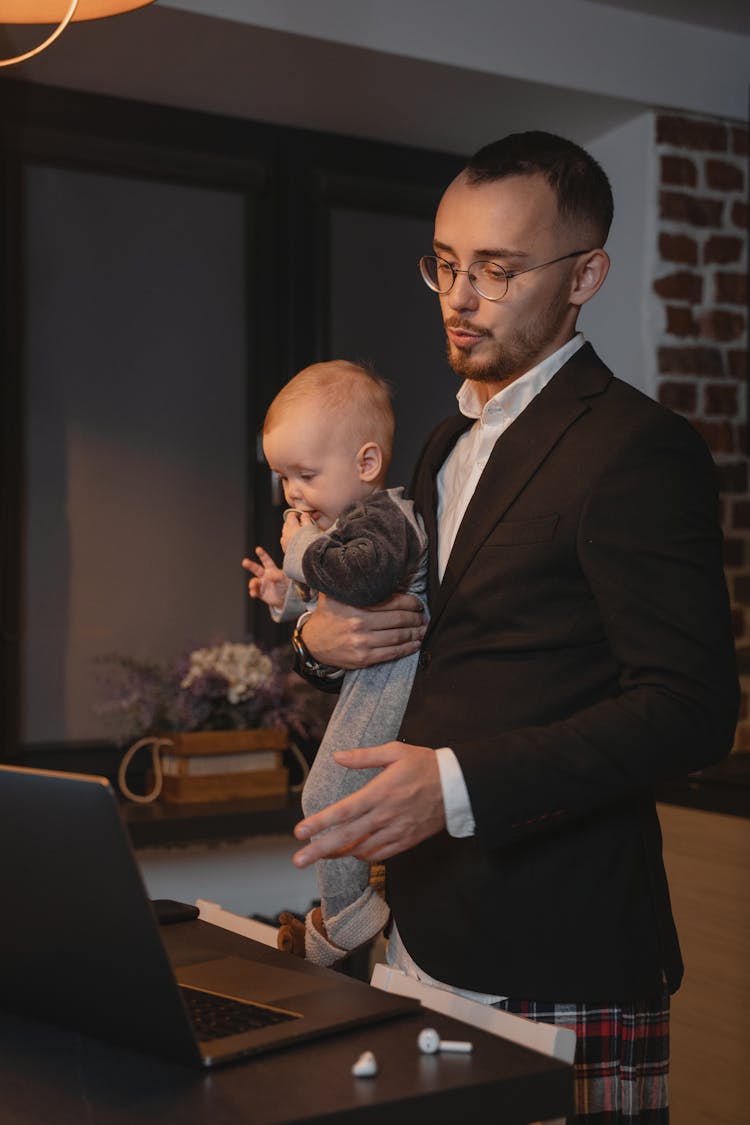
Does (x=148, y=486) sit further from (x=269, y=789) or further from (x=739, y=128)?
(x=739, y=128)

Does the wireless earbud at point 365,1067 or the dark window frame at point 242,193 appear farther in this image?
the dark window frame at point 242,193

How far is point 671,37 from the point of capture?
3.30 meters

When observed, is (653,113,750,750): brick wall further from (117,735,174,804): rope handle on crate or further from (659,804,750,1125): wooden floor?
(117,735,174,804): rope handle on crate

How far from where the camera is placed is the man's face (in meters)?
1.59

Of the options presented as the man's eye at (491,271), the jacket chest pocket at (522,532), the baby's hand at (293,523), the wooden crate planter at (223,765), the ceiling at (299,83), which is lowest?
the wooden crate planter at (223,765)

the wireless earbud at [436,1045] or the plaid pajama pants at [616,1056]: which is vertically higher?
the wireless earbud at [436,1045]

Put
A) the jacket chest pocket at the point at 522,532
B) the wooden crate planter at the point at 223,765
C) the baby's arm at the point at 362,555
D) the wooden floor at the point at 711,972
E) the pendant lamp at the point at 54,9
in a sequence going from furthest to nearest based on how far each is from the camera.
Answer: the wooden crate planter at the point at 223,765 < the wooden floor at the point at 711,972 < the baby's arm at the point at 362,555 < the pendant lamp at the point at 54,9 < the jacket chest pocket at the point at 522,532

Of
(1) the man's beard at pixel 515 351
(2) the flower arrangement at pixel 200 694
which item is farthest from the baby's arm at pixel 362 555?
(2) the flower arrangement at pixel 200 694

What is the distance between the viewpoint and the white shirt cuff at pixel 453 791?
135 centimetres

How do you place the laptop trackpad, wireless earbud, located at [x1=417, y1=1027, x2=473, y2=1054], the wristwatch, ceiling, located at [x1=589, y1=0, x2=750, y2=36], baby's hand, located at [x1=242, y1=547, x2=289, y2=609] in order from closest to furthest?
wireless earbud, located at [x1=417, y1=1027, x2=473, y2=1054] < the laptop trackpad < the wristwatch < baby's hand, located at [x1=242, y1=547, x2=289, y2=609] < ceiling, located at [x1=589, y1=0, x2=750, y2=36]

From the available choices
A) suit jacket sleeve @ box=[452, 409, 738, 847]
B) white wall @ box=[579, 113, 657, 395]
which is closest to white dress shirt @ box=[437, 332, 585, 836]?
suit jacket sleeve @ box=[452, 409, 738, 847]

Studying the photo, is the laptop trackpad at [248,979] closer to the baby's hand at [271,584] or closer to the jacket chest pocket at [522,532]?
the jacket chest pocket at [522,532]

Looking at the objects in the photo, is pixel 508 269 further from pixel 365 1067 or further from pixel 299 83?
pixel 299 83

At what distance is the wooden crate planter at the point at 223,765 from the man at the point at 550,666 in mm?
1356
